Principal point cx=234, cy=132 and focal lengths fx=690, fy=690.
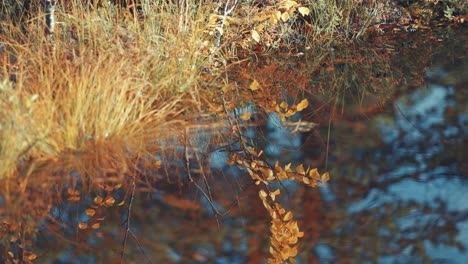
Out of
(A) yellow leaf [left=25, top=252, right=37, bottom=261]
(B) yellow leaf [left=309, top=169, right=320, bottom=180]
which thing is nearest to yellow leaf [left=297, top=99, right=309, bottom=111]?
(B) yellow leaf [left=309, top=169, right=320, bottom=180]

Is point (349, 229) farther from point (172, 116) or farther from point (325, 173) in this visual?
point (172, 116)

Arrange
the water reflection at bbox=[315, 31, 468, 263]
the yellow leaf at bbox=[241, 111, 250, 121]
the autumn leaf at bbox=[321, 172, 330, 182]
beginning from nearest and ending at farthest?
the water reflection at bbox=[315, 31, 468, 263], the autumn leaf at bbox=[321, 172, 330, 182], the yellow leaf at bbox=[241, 111, 250, 121]

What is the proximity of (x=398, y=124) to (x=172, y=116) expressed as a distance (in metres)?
1.71

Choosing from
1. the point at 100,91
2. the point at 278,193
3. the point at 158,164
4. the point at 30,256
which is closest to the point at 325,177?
the point at 278,193

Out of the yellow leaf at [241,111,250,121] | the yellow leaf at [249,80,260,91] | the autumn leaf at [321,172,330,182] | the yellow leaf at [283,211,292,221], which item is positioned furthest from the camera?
the yellow leaf at [249,80,260,91]

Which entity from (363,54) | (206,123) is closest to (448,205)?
(206,123)

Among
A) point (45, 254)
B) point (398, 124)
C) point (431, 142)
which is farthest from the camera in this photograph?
point (398, 124)

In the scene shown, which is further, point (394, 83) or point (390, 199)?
point (394, 83)

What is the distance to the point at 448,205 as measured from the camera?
3.94m

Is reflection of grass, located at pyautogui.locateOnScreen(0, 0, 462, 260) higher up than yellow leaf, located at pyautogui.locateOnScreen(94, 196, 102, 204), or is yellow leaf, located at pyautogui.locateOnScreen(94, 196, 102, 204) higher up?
reflection of grass, located at pyautogui.locateOnScreen(0, 0, 462, 260)

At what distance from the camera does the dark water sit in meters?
3.54

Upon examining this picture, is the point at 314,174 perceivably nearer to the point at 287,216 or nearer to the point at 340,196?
the point at 340,196

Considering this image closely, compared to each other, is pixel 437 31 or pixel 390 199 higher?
pixel 390 199

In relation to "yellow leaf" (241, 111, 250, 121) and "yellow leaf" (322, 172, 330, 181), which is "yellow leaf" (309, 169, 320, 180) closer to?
"yellow leaf" (322, 172, 330, 181)
